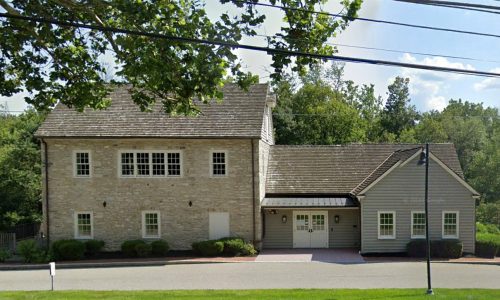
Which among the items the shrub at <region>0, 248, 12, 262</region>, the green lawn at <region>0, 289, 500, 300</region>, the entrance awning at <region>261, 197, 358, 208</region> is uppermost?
the entrance awning at <region>261, 197, 358, 208</region>

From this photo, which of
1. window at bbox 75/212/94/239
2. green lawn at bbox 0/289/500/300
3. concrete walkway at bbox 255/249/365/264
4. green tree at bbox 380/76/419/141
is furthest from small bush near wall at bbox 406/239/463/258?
green tree at bbox 380/76/419/141

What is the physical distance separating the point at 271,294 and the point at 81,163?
611 inches

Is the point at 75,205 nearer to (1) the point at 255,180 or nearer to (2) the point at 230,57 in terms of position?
(1) the point at 255,180

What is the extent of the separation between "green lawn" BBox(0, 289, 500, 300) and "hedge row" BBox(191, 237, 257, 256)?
27.8ft

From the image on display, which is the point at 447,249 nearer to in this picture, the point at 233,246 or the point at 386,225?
the point at 386,225

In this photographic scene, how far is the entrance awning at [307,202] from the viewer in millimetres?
25750

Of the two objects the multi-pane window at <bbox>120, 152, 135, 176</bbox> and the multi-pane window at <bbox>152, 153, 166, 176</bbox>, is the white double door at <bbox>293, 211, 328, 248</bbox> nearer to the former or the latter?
the multi-pane window at <bbox>152, 153, 166, 176</bbox>

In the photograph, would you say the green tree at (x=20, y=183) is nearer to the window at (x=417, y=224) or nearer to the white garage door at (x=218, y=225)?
the white garage door at (x=218, y=225)

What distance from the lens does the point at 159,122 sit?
26.0 meters

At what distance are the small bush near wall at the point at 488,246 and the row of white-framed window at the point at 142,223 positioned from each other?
1684 centimetres

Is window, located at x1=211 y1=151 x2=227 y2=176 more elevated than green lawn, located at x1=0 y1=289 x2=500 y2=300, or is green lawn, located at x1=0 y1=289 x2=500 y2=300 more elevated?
window, located at x1=211 y1=151 x2=227 y2=176

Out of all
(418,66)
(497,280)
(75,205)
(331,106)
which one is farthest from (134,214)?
(331,106)

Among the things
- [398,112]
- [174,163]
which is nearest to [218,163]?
[174,163]

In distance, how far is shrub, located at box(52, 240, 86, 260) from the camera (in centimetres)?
2423
